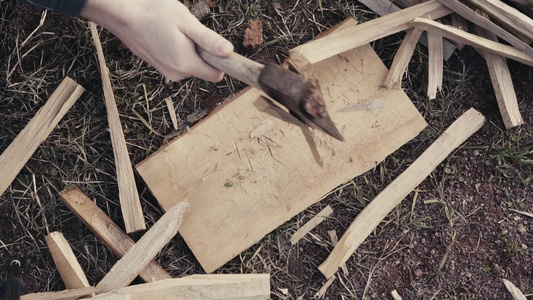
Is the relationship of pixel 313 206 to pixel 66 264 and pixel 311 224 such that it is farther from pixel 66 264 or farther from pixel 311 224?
pixel 66 264

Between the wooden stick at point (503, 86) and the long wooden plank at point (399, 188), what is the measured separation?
0.14 m

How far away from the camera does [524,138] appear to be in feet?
9.44

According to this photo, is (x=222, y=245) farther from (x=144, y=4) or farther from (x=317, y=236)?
(x=144, y=4)

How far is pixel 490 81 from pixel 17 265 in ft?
9.11

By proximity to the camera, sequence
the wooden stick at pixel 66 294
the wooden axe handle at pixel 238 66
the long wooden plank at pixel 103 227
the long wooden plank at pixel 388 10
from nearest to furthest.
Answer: the wooden axe handle at pixel 238 66 → the wooden stick at pixel 66 294 → the long wooden plank at pixel 103 227 → the long wooden plank at pixel 388 10

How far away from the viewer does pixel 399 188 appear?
2797mm

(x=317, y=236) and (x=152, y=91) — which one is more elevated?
(x=152, y=91)

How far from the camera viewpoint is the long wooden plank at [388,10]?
9.29ft

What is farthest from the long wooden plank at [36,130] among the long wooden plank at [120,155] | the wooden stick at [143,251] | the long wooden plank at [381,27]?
the long wooden plank at [381,27]

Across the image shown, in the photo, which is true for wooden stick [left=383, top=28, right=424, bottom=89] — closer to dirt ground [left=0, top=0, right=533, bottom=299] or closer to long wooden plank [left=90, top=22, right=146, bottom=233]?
dirt ground [left=0, top=0, right=533, bottom=299]

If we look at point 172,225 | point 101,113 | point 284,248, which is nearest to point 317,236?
point 284,248

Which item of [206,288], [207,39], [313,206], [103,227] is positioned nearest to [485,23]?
[313,206]

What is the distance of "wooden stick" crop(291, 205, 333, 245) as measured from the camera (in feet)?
9.16

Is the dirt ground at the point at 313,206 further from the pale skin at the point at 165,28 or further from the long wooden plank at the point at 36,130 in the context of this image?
the pale skin at the point at 165,28
